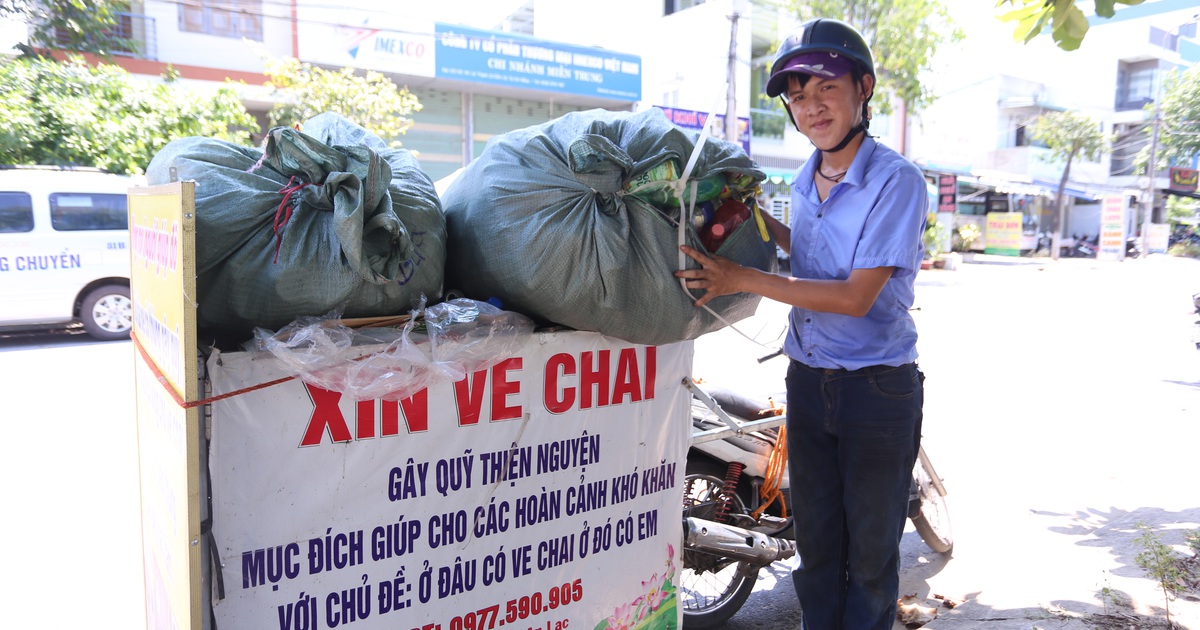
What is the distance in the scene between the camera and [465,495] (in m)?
1.75

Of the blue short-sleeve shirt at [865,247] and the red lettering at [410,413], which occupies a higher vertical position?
the blue short-sleeve shirt at [865,247]

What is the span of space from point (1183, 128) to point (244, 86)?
30.0 meters

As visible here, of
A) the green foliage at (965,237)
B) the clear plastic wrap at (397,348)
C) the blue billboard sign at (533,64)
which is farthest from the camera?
the green foliage at (965,237)

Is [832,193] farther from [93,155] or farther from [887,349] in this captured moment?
[93,155]

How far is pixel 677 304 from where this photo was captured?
1.83 metres

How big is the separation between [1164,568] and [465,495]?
265 centimetres

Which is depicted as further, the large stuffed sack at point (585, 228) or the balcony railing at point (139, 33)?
the balcony railing at point (139, 33)

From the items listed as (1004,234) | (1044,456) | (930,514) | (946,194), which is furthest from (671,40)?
(930,514)

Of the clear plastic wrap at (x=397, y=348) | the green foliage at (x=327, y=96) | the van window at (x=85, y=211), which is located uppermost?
the green foliage at (x=327, y=96)

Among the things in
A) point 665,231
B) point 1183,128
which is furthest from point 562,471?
point 1183,128

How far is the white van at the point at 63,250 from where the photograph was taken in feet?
25.9

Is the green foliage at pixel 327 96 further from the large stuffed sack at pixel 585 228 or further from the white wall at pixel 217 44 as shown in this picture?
the large stuffed sack at pixel 585 228

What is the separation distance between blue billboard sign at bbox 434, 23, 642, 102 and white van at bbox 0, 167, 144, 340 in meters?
7.91

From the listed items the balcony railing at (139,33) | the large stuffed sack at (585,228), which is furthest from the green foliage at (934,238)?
the large stuffed sack at (585,228)
